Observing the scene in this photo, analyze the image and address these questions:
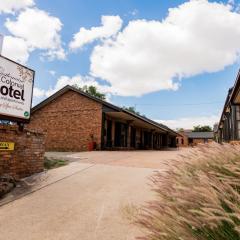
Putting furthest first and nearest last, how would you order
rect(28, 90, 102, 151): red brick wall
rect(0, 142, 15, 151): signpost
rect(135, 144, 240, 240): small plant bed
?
rect(28, 90, 102, 151): red brick wall < rect(0, 142, 15, 151): signpost < rect(135, 144, 240, 240): small plant bed

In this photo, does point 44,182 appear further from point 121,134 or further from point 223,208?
point 121,134

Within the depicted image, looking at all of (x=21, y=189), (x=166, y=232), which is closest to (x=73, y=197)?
(x=21, y=189)

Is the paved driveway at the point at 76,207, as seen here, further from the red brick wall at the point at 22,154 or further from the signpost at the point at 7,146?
the signpost at the point at 7,146

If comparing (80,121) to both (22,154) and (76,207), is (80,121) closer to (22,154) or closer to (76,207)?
(22,154)

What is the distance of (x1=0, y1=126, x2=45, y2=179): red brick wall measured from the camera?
312 inches

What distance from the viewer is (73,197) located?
21.5 feet

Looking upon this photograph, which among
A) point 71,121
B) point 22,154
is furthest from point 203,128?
point 22,154

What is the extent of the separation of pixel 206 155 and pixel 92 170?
7.07 meters

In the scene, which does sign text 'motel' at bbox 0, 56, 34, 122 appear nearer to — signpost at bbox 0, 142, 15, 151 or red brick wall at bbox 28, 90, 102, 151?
signpost at bbox 0, 142, 15, 151

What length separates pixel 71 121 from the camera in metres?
22.2

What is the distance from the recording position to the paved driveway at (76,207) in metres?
4.55

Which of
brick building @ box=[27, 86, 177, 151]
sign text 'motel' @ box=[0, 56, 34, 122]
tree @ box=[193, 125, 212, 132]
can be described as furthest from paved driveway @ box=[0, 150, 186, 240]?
tree @ box=[193, 125, 212, 132]

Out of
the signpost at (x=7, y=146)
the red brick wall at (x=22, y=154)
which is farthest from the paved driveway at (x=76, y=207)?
the signpost at (x=7, y=146)

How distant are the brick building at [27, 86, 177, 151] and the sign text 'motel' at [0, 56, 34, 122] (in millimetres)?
11285
